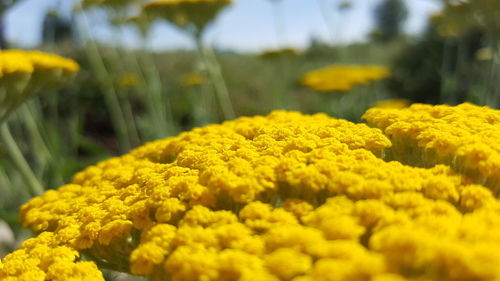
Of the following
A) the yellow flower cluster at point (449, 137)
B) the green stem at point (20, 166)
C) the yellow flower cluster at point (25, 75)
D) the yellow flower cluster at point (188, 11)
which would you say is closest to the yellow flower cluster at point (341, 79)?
the yellow flower cluster at point (188, 11)

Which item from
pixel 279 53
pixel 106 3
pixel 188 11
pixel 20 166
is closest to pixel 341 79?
pixel 279 53

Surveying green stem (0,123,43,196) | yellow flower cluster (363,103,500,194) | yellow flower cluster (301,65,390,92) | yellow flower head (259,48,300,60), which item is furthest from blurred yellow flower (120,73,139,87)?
yellow flower cluster (363,103,500,194)

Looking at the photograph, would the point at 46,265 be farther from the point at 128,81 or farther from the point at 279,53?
the point at 128,81

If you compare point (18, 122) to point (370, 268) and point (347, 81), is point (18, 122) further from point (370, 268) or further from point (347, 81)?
point (370, 268)

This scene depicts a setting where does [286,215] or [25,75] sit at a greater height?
[25,75]

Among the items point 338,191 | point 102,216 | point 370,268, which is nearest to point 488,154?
point 338,191

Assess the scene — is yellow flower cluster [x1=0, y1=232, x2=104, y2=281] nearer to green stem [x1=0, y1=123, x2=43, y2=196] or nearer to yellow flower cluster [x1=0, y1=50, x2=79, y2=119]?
yellow flower cluster [x1=0, y1=50, x2=79, y2=119]
